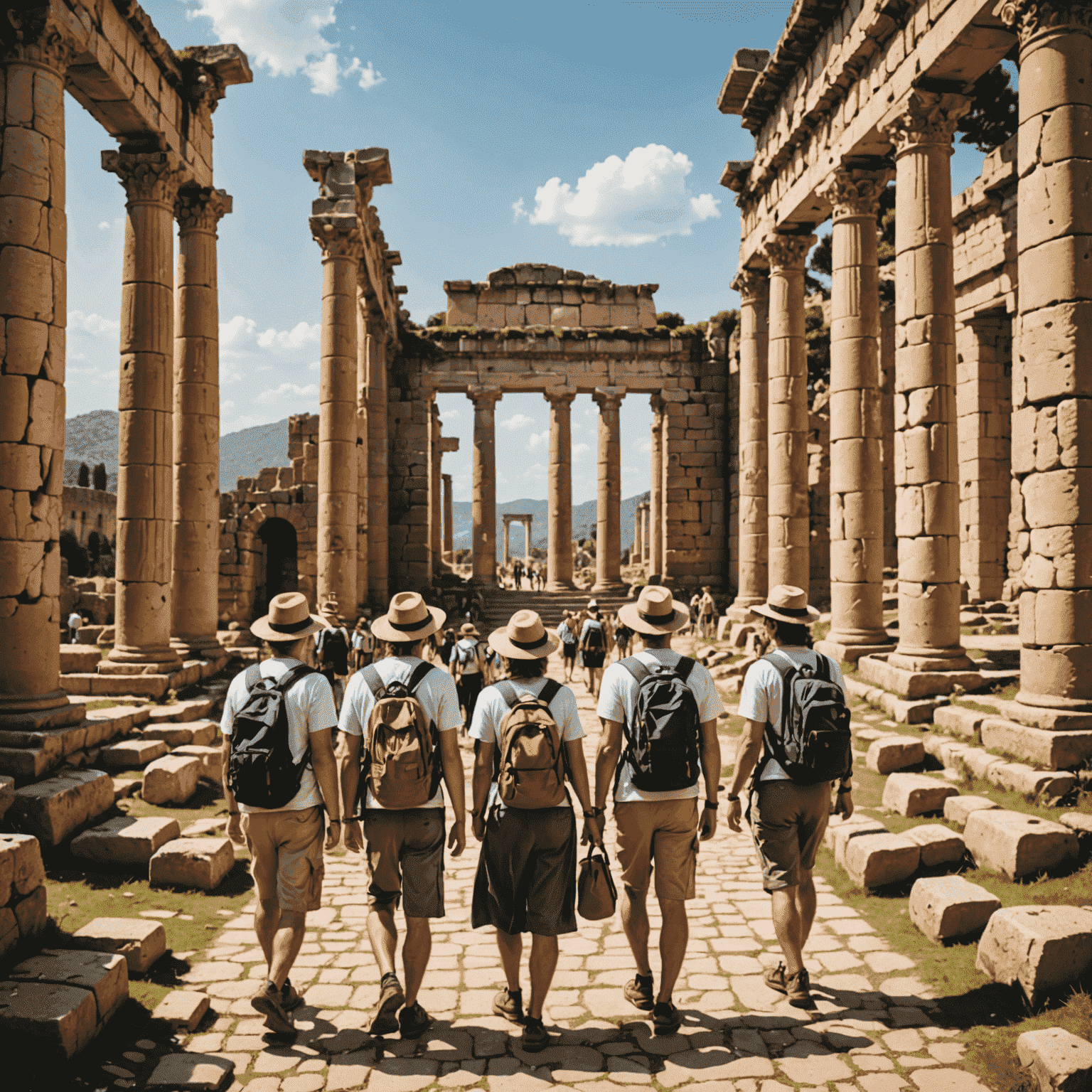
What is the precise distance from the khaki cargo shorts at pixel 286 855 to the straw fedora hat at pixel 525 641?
1353mm

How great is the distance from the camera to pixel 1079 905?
5.71 metres

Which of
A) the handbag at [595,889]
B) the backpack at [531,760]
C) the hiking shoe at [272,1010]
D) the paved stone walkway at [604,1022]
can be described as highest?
the backpack at [531,760]

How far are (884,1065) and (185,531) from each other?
39.8 feet

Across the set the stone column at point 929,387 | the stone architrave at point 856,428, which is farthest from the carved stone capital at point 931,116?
the stone architrave at point 856,428

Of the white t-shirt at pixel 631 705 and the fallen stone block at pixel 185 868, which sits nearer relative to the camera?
the white t-shirt at pixel 631 705

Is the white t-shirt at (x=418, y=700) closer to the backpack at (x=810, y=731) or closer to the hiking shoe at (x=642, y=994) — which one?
the hiking shoe at (x=642, y=994)

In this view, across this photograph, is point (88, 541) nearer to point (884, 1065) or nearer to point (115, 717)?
point (115, 717)

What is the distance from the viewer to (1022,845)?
6.36m

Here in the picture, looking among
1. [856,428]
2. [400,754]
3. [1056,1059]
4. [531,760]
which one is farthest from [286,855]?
[856,428]

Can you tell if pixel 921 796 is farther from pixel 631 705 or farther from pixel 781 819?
pixel 631 705

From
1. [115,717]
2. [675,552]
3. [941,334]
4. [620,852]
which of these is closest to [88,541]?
[675,552]

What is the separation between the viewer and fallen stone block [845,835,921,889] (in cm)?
663

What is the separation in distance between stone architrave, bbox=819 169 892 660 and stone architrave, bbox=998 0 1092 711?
15.0 ft

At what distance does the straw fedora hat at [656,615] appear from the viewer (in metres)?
5.21
